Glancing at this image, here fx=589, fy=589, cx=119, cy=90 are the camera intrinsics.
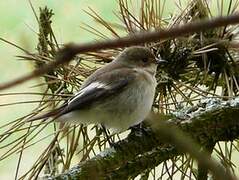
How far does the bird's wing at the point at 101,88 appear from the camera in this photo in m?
0.92

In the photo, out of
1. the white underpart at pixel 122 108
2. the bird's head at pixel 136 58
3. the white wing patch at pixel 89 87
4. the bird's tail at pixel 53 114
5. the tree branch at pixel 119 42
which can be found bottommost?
the white underpart at pixel 122 108

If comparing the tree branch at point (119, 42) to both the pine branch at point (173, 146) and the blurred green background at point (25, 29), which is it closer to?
the pine branch at point (173, 146)

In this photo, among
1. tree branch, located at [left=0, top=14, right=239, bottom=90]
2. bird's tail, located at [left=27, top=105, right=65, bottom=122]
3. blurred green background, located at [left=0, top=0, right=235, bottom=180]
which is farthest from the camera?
blurred green background, located at [left=0, top=0, right=235, bottom=180]

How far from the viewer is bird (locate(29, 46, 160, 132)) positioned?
95cm

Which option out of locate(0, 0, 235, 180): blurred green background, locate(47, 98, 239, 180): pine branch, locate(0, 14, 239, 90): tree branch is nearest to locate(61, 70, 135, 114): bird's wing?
locate(47, 98, 239, 180): pine branch

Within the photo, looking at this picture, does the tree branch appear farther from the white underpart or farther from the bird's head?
the bird's head

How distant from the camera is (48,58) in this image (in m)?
0.82

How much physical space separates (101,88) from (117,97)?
1.3 inches

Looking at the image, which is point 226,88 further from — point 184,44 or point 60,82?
point 60,82

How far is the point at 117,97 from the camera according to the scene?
105 centimetres

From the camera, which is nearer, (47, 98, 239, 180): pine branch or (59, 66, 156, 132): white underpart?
(47, 98, 239, 180): pine branch

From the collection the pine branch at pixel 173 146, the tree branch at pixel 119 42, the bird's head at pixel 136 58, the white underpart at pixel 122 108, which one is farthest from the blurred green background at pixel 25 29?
the tree branch at pixel 119 42

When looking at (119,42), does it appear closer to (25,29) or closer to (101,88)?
(101,88)

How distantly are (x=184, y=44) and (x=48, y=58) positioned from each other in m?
0.19
